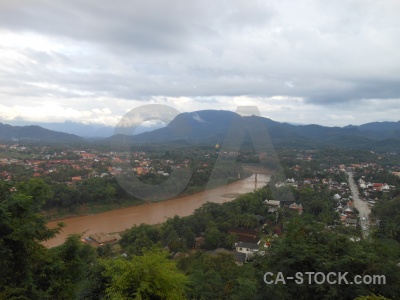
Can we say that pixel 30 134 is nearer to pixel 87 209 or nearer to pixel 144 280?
pixel 87 209

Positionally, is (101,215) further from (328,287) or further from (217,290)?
(328,287)

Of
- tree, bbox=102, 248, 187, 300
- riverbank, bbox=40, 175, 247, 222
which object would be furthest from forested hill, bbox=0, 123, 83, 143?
tree, bbox=102, 248, 187, 300

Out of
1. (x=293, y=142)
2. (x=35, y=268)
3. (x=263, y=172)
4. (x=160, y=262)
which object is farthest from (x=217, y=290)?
(x=293, y=142)

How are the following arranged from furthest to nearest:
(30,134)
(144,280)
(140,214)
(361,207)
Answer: (30,134) < (361,207) < (140,214) < (144,280)

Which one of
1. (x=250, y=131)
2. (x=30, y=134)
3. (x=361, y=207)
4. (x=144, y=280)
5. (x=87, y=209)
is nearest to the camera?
(x=144, y=280)

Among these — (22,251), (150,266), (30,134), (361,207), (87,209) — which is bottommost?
(87,209)

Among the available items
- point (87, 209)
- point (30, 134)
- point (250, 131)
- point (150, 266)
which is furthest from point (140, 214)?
point (30, 134)

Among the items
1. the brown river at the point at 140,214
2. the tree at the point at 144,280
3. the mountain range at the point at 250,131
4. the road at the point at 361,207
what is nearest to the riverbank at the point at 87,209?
the brown river at the point at 140,214

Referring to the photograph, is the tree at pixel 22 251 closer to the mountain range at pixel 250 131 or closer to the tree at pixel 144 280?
the tree at pixel 144 280

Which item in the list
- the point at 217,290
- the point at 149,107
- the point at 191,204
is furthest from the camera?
the point at 191,204

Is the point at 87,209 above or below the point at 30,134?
below
